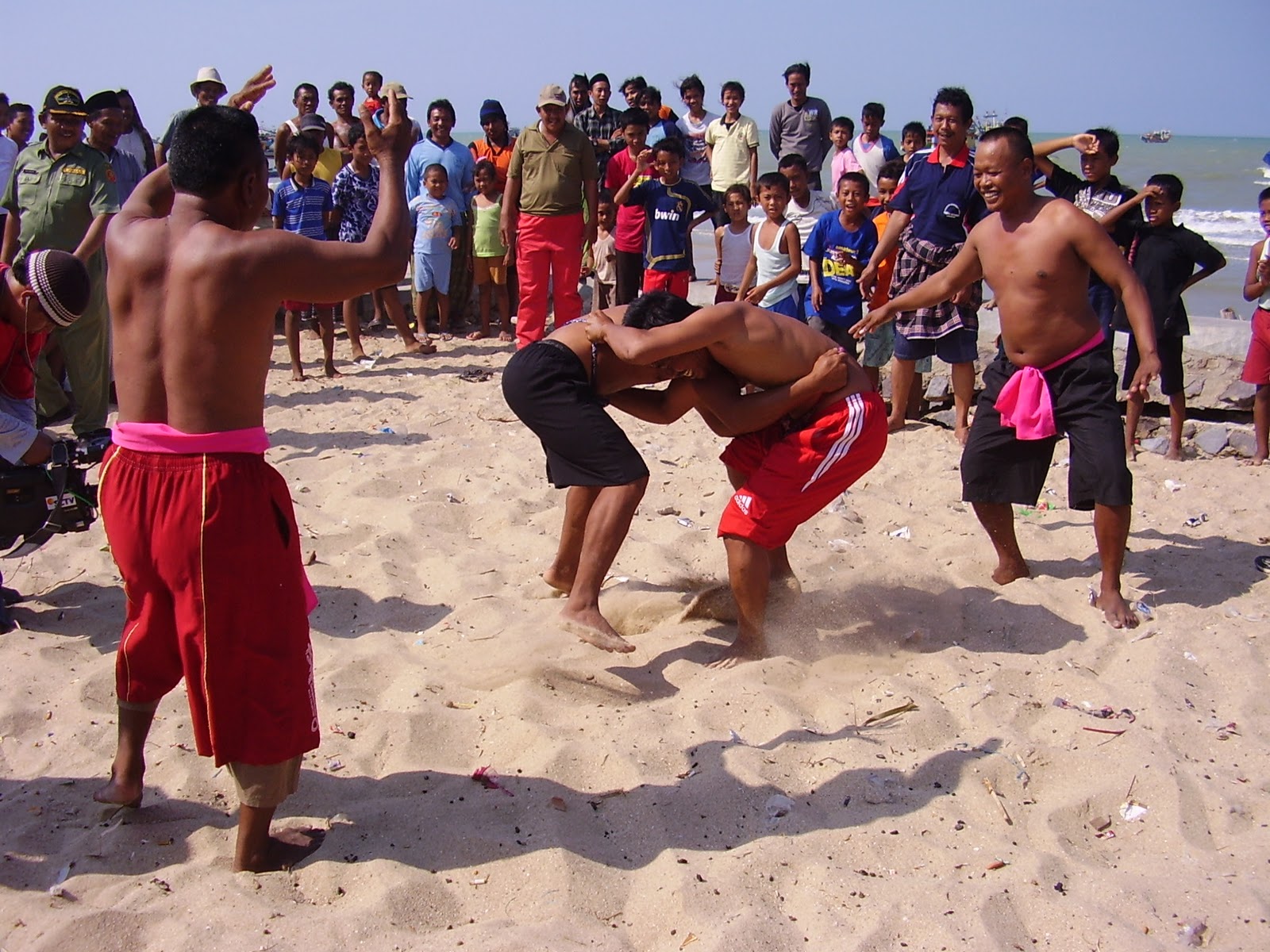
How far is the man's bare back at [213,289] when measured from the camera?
2406 millimetres

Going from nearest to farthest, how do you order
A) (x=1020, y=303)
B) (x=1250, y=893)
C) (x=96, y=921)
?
1. (x=96, y=921)
2. (x=1250, y=893)
3. (x=1020, y=303)

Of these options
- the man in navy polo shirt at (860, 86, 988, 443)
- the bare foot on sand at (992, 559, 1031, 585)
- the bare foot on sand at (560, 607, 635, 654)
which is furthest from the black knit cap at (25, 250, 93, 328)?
the man in navy polo shirt at (860, 86, 988, 443)

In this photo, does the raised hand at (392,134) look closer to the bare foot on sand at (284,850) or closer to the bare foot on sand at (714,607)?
the bare foot on sand at (284,850)

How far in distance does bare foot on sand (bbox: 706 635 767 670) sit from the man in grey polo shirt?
6741mm

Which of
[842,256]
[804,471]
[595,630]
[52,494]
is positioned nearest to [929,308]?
[842,256]

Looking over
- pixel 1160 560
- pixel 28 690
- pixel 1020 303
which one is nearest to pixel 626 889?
pixel 28 690

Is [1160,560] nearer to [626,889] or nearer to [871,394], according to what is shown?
[871,394]

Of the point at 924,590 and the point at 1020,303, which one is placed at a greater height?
the point at 1020,303

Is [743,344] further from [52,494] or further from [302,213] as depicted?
[302,213]

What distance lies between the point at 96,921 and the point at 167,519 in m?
0.92

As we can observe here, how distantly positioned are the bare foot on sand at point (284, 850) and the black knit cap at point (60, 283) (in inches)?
67.2

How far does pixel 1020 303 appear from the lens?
4.43m

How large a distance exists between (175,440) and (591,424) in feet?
5.91

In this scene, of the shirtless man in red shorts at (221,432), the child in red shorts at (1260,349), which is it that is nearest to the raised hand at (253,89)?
the shirtless man in red shorts at (221,432)
